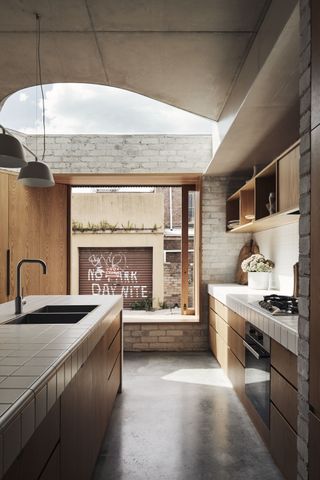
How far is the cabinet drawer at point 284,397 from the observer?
1826 millimetres

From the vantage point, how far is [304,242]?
1518 millimetres

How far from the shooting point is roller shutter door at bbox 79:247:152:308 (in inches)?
317

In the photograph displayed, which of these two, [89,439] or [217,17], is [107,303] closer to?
[89,439]

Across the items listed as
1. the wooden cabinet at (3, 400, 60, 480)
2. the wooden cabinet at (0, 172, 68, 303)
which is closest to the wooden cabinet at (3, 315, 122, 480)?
the wooden cabinet at (3, 400, 60, 480)

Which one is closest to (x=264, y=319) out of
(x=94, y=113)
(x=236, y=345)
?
(x=236, y=345)

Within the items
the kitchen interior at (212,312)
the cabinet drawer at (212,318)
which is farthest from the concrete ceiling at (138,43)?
the cabinet drawer at (212,318)

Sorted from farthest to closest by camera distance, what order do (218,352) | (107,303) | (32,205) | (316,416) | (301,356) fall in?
(32,205), (218,352), (107,303), (301,356), (316,416)

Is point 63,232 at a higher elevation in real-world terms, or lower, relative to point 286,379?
higher

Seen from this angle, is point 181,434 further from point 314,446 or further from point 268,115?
point 268,115

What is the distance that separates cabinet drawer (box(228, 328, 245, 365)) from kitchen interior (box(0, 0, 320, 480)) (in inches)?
0.5

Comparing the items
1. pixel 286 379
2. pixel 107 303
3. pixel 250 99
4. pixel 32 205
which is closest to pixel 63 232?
pixel 32 205

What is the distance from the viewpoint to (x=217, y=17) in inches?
86.5

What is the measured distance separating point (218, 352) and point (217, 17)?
3.38 metres

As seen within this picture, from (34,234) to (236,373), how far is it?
3013 millimetres
